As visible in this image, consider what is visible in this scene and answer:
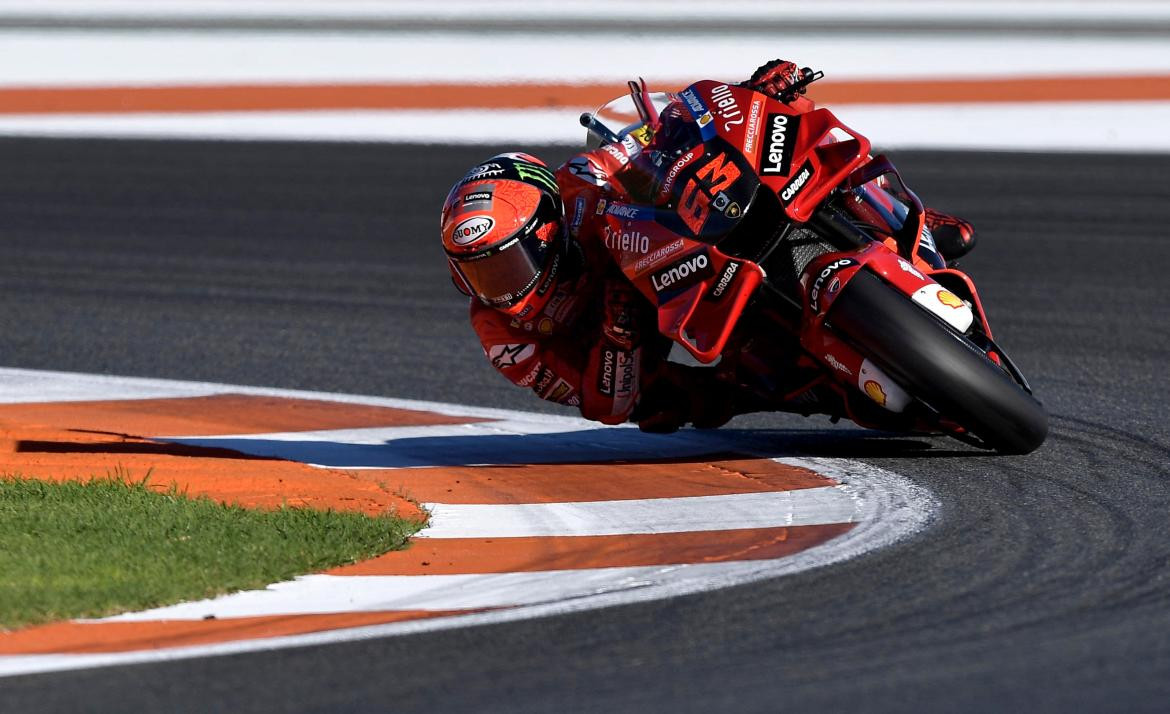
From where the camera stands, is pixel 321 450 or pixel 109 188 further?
pixel 109 188

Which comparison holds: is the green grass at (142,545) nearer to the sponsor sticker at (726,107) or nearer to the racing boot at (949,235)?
the sponsor sticker at (726,107)

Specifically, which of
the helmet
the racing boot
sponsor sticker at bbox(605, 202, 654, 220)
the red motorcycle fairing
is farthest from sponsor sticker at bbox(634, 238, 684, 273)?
the racing boot

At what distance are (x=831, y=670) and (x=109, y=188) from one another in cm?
1010

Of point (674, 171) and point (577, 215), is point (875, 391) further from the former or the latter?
point (577, 215)

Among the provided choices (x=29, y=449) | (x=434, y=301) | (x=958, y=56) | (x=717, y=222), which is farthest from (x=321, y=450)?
(x=958, y=56)

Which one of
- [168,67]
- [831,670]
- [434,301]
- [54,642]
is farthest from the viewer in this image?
[168,67]

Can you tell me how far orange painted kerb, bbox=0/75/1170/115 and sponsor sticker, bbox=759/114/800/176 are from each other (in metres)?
8.20

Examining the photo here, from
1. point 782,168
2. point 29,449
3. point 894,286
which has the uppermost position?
point 782,168

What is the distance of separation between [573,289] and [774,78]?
1.03 metres

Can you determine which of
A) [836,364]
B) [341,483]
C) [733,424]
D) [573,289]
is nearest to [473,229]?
[573,289]

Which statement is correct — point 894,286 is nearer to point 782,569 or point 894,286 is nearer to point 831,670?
point 782,569

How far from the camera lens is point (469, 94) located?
14.6 meters

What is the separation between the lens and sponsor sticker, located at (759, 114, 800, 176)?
5773mm

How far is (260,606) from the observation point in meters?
4.53
